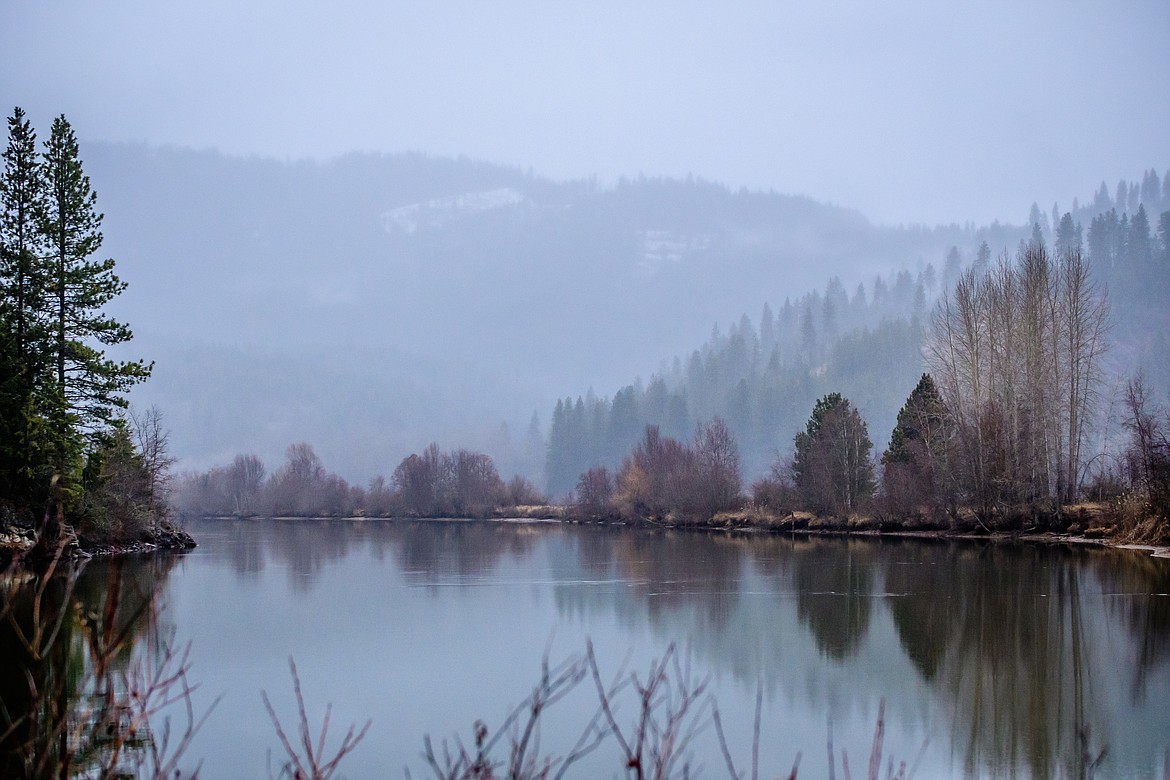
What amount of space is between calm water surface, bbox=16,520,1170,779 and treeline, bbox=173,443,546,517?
230 feet

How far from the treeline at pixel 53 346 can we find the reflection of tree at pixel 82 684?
743cm

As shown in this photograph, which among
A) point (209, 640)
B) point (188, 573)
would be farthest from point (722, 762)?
point (188, 573)

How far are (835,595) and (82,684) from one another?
72.6ft

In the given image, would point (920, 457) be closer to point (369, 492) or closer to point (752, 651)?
point (752, 651)

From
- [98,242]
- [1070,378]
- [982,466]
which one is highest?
[98,242]

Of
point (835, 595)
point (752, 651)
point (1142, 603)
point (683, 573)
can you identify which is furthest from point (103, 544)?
point (1142, 603)

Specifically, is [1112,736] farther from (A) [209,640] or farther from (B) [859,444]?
(B) [859,444]

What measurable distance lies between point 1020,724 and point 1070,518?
3462 cm

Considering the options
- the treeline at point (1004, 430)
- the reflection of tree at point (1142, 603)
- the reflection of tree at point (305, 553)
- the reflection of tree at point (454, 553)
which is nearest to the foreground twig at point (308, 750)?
the reflection of tree at point (1142, 603)

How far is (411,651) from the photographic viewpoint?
17.5m

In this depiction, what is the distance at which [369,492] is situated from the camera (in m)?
120

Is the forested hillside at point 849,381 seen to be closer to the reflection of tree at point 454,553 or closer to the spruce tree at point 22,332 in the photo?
the reflection of tree at point 454,553

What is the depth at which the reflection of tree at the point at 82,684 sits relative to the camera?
412cm

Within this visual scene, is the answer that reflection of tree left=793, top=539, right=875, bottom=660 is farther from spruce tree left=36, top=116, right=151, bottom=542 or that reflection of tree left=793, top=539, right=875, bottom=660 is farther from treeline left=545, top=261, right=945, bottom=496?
treeline left=545, top=261, right=945, bottom=496
